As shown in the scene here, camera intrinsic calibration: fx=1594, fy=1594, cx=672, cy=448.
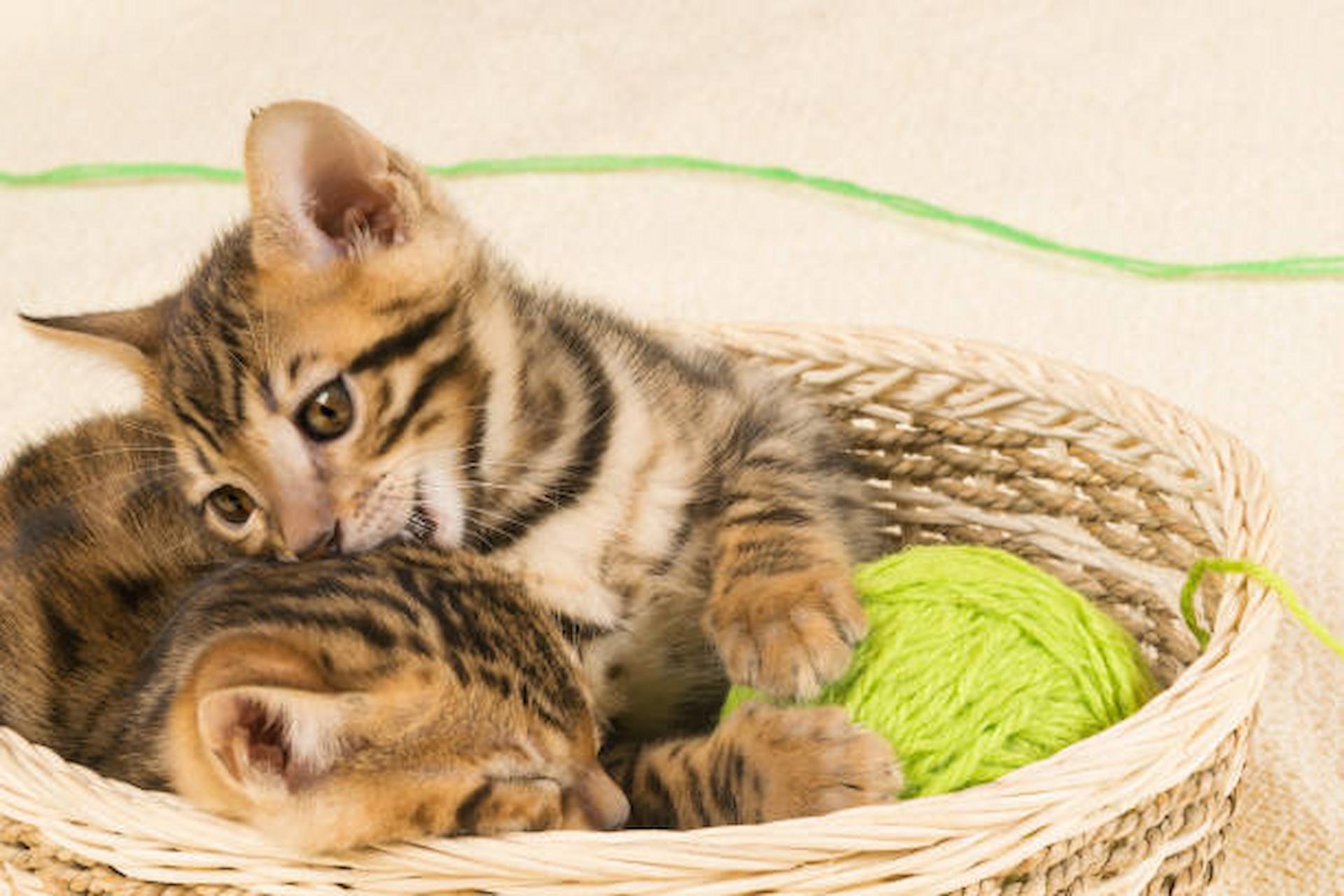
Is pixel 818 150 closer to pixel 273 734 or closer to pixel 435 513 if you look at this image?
pixel 435 513

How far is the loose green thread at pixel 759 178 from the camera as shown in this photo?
268cm

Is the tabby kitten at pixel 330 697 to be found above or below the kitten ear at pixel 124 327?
below

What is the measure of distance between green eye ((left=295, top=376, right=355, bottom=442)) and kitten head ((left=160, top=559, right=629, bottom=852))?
175 mm

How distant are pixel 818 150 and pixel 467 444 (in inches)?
71.1

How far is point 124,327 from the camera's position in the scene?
1572 mm

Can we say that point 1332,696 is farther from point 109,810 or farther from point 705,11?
point 705,11

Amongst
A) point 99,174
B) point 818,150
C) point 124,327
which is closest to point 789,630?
point 124,327

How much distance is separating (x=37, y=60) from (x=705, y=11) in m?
1.44

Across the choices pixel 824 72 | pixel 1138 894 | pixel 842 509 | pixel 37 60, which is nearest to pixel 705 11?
pixel 824 72

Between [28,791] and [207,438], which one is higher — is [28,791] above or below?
below

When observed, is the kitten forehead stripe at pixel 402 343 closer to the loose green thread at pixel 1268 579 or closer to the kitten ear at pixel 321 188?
the kitten ear at pixel 321 188

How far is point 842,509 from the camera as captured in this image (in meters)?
1.81

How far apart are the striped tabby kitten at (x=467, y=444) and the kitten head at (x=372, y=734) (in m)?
0.15

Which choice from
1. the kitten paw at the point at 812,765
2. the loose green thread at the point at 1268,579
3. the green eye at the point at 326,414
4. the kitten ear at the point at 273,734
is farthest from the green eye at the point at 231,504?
the loose green thread at the point at 1268,579
